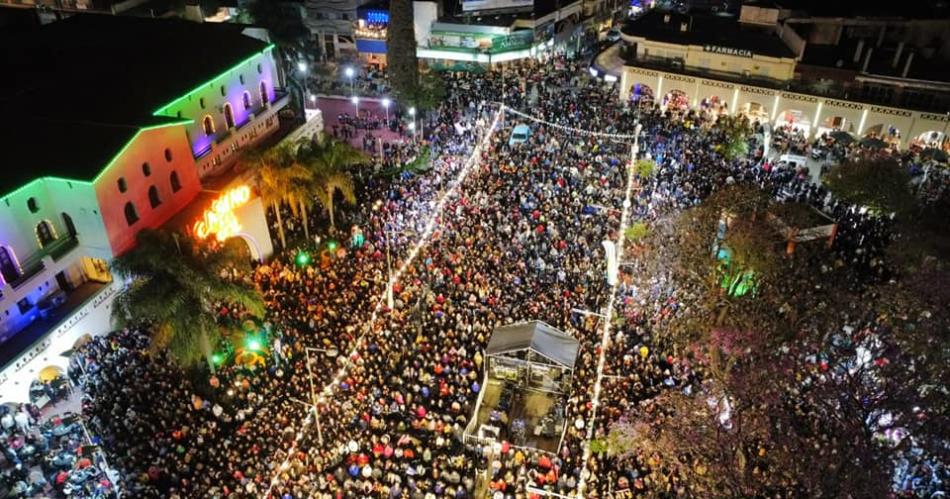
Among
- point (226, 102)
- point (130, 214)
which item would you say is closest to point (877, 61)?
point (226, 102)

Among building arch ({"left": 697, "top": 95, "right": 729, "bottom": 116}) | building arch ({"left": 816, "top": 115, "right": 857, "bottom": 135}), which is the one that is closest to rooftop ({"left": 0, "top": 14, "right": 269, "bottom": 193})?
building arch ({"left": 697, "top": 95, "right": 729, "bottom": 116})

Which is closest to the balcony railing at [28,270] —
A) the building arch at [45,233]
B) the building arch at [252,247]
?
the building arch at [45,233]

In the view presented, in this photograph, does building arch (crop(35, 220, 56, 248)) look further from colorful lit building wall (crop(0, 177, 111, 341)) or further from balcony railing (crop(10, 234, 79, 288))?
balcony railing (crop(10, 234, 79, 288))

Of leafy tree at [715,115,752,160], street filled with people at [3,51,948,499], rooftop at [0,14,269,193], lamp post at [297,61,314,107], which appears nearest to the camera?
street filled with people at [3,51,948,499]

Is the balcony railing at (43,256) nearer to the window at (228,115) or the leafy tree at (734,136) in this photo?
the window at (228,115)

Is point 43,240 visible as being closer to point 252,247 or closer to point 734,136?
point 252,247

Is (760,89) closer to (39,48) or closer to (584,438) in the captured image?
(584,438)

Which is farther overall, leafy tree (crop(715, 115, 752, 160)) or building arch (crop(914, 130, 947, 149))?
building arch (crop(914, 130, 947, 149))
